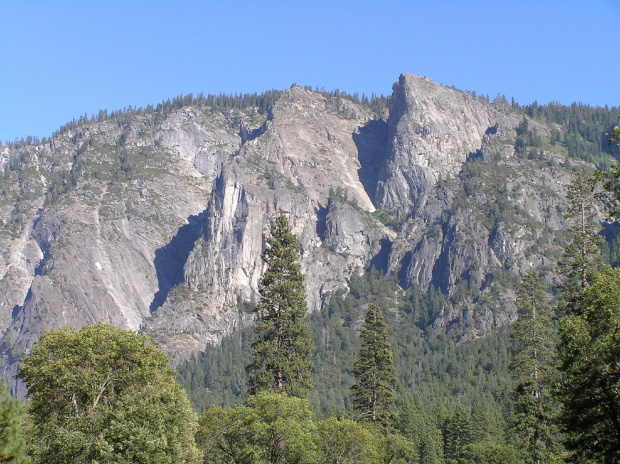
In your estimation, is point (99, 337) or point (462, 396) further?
point (462, 396)

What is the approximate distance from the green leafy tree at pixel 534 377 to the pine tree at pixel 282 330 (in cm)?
1688

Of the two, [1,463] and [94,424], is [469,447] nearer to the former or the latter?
[94,424]

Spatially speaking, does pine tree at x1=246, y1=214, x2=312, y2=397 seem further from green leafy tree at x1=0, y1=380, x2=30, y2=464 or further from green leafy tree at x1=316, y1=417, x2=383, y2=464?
green leafy tree at x1=0, y1=380, x2=30, y2=464

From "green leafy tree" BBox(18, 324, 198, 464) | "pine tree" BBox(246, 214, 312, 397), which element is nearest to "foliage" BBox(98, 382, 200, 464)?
"green leafy tree" BBox(18, 324, 198, 464)

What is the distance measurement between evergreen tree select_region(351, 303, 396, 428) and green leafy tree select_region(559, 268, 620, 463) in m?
26.3

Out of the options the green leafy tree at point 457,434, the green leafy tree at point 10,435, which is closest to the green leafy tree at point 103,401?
the green leafy tree at point 10,435

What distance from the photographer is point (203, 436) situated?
154 feet

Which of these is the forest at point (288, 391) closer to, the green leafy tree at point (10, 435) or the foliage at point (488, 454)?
the green leafy tree at point (10, 435)

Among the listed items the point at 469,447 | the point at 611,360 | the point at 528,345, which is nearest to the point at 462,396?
the point at 469,447

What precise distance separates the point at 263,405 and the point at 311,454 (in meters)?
3.88

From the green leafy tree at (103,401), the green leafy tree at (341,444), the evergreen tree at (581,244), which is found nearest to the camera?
the green leafy tree at (103,401)

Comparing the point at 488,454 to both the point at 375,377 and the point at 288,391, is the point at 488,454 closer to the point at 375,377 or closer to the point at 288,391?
the point at 375,377

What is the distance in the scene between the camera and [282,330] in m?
54.0

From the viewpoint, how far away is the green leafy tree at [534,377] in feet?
187
